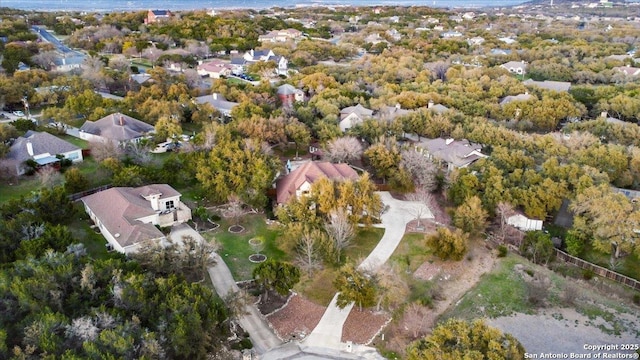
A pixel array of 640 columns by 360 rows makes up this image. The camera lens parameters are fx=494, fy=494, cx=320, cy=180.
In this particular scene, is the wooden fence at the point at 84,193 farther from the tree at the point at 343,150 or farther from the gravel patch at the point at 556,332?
the gravel patch at the point at 556,332

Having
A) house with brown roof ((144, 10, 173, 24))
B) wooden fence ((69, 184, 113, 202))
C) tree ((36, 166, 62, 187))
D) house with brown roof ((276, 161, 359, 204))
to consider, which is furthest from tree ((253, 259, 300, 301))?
house with brown roof ((144, 10, 173, 24))

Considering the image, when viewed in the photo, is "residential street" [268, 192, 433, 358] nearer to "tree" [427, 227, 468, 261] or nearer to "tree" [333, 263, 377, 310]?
"tree" [333, 263, 377, 310]

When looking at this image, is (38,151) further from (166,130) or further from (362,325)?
(362,325)

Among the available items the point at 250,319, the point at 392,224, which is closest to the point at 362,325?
the point at 250,319

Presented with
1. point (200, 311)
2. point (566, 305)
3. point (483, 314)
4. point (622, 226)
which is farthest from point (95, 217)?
point (622, 226)

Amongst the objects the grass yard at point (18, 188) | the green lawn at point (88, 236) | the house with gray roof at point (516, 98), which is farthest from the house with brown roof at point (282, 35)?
the green lawn at point (88, 236)
